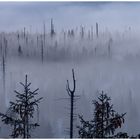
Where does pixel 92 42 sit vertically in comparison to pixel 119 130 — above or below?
above

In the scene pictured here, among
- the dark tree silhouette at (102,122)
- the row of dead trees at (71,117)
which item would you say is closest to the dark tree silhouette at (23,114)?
the row of dead trees at (71,117)

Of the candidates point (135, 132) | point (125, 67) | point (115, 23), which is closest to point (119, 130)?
point (135, 132)

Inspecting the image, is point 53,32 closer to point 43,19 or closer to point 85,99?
point 43,19

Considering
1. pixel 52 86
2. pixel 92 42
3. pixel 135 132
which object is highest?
pixel 92 42

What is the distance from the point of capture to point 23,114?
3.35 m

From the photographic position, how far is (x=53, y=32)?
11.0 ft

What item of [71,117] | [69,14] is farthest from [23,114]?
[69,14]

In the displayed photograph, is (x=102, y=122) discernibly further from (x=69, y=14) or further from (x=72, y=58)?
(x=69, y=14)

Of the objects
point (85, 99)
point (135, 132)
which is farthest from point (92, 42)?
point (135, 132)

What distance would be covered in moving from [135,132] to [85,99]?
33 centimetres

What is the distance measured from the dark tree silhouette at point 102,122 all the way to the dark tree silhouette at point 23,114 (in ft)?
0.90

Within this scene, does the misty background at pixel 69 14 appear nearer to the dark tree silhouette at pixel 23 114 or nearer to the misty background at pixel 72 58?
the misty background at pixel 72 58

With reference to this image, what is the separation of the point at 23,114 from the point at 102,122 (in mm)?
442

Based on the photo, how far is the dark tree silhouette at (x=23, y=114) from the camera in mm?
3338
